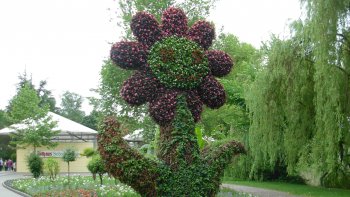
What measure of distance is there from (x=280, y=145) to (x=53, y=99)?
2409 inches

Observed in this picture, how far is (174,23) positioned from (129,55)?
1.44m

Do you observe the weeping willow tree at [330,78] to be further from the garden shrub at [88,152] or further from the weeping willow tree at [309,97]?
the garden shrub at [88,152]

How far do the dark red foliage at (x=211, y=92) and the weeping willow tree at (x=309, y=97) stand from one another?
699 cm

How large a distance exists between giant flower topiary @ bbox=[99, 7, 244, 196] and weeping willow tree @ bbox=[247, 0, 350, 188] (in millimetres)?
6858

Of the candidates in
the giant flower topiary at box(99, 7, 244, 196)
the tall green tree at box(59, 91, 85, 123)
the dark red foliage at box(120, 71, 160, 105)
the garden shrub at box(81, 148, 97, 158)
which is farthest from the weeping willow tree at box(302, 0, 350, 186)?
the tall green tree at box(59, 91, 85, 123)

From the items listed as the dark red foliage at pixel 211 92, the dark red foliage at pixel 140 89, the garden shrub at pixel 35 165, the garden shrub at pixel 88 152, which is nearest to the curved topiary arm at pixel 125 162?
the dark red foliage at pixel 140 89

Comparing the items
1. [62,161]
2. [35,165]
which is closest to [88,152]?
[62,161]

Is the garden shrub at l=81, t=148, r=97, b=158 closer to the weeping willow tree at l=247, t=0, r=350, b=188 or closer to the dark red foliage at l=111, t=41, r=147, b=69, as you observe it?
the weeping willow tree at l=247, t=0, r=350, b=188

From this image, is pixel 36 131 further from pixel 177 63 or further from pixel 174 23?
pixel 177 63

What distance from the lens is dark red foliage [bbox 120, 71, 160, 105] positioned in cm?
1068

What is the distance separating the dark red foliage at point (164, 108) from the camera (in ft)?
34.7

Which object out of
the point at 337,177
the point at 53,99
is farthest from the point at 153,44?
the point at 53,99

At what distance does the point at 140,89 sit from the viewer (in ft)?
35.1

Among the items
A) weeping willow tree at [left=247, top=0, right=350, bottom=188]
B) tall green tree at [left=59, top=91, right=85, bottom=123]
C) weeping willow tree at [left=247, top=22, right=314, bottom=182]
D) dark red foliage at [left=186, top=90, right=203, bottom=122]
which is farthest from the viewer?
tall green tree at [left=59, top=91, right=85, bottom=123]
